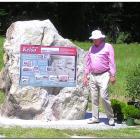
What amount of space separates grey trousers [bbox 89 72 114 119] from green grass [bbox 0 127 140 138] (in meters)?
1.03

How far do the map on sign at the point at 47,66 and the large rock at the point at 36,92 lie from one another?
113 millimetres

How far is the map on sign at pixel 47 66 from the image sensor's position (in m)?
12.9

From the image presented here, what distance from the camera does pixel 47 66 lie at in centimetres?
1307

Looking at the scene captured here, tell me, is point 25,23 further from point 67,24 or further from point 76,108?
point 67,24

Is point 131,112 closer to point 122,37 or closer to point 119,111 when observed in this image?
point 119,111

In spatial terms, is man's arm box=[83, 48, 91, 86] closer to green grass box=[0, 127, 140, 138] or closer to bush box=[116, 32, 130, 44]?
green grass box=[0, 127, 140, 138]

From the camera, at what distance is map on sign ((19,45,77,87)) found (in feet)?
42.4

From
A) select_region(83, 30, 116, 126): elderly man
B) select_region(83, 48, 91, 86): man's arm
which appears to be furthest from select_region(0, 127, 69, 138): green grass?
select_region(83, 48, 91, 86): man's arm

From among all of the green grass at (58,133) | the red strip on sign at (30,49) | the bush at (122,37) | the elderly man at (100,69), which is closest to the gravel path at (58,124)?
the elderly man at (100,69)

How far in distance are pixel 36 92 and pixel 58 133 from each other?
2164 mm

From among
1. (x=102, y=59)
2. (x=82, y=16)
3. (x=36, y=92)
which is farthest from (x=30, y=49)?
(x=82, y=16)

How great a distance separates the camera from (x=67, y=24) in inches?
1629

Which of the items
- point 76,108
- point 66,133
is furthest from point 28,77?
point 66,133

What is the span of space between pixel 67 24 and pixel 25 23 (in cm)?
2829
